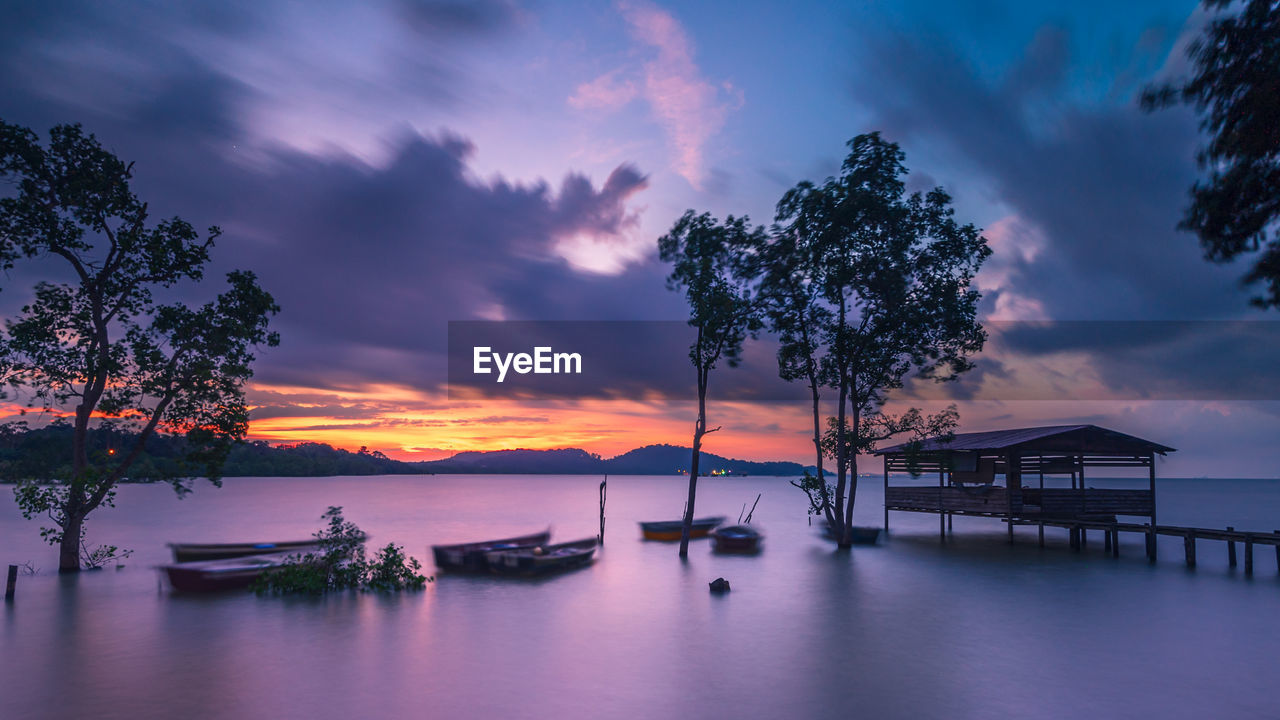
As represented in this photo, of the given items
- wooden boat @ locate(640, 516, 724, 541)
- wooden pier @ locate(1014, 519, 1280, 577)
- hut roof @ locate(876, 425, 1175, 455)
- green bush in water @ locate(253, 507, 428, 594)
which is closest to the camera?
green bush in water @ locate(253, 507, 428, 594)

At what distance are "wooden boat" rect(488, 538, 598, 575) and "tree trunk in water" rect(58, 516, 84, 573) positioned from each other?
602 inches

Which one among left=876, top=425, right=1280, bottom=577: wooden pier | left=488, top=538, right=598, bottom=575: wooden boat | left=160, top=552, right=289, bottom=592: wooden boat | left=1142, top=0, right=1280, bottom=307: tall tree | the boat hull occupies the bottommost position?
the boat hull

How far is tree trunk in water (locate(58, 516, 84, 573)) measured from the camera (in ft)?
88.0

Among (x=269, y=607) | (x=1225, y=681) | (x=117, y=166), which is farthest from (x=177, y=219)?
(x=1225, y=681)

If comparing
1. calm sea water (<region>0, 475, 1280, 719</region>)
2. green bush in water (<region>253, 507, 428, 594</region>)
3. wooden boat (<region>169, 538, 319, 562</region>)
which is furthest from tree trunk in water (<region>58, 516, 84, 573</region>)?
green bush in water (<region>253, 507, 428, 594</region>)

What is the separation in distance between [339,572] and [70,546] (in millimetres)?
Result: 11689

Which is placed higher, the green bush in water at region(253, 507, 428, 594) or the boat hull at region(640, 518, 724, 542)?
the green bush in water at region(253, 507, 428, 594)

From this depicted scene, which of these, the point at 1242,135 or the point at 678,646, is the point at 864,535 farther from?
the point at 1242,135

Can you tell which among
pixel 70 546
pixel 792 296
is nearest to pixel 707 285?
pixel 792 296

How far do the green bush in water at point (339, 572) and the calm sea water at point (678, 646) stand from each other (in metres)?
1.09

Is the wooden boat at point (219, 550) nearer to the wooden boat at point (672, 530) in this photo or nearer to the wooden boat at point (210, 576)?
the wooden boat at point (210, 576)

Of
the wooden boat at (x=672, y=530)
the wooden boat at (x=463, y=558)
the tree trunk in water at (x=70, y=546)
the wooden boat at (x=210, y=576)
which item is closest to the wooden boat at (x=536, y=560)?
the wooden boat at (x=463, y=558)

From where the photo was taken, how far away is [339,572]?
81.8ft

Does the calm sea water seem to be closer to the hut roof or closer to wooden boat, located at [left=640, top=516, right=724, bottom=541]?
the hut roof
